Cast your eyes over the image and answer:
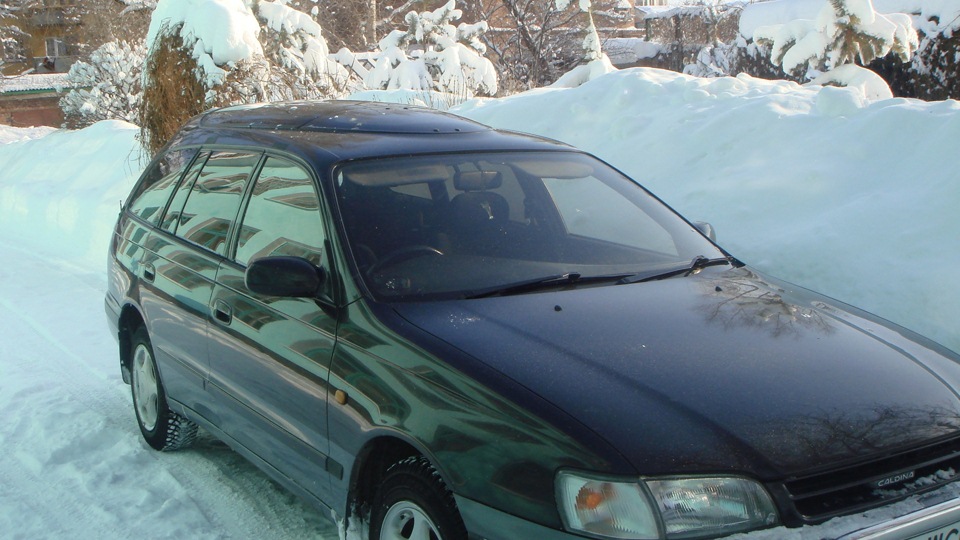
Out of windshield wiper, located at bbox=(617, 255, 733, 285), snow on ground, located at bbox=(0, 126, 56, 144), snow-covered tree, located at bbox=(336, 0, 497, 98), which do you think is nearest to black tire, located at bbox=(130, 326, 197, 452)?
windshield wiper, located at bbox=(617, 255, 733, 285)

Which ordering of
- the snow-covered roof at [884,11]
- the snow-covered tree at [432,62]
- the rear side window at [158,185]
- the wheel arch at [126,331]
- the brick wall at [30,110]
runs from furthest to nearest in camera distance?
the brick wall at [30,110]
the snow-covered tree at [432,62]
the snow-covered roof at [884,11]
the wheel arch at [126,331]
the rear side window at [158,185]

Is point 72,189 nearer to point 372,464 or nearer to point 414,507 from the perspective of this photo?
point 372,464

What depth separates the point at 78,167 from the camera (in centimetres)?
1462

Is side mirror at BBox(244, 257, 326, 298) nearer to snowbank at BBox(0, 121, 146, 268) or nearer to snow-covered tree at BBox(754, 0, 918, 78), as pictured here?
snowbank at BBox(0, 121, 146, 268)

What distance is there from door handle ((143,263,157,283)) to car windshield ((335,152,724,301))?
1.46 m

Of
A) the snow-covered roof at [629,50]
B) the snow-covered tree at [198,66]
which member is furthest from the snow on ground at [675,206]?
the snow-covered roof at [629,50]

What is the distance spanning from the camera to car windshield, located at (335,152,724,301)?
342cm

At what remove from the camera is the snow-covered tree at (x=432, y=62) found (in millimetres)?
17281

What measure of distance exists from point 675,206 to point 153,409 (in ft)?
13.2

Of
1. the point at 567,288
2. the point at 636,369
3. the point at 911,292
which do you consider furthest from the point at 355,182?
the point at 911,292

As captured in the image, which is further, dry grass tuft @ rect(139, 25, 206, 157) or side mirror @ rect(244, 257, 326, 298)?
dry grass tuft @ rect(139, 25, 206, 157)

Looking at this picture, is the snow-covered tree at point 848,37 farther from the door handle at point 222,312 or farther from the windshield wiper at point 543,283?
the door handle at point 222,312

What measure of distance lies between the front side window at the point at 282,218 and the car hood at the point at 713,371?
0.63 metres

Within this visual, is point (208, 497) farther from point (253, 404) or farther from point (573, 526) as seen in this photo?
point (573, 526)
